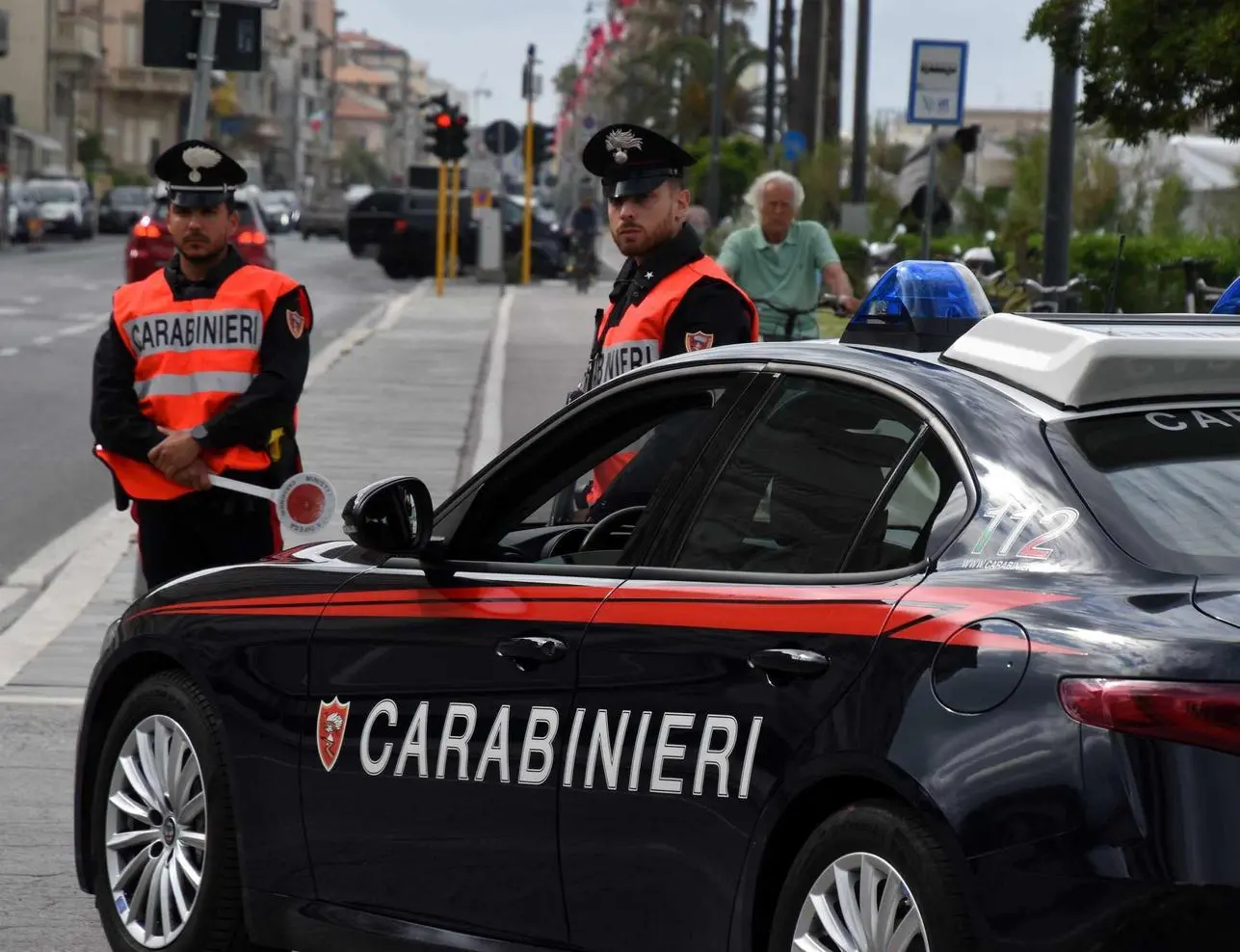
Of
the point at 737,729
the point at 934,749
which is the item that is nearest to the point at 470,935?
the point at 737,729

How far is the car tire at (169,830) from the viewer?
5.34 metres

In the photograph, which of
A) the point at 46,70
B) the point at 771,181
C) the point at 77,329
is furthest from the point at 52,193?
the point at 771,181

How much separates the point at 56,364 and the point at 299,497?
58.7 ft

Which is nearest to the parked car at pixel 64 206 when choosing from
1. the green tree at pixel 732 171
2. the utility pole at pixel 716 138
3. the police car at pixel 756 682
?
the green tree at pixel 732 171

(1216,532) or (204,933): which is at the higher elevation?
(1216,532)

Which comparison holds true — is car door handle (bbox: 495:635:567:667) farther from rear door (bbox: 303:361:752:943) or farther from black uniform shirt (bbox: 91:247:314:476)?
black uniform shirt (bbox: 91:247:314:476)

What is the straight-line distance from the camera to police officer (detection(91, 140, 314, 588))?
7.62 meters

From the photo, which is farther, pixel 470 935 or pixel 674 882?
pixel 470 935

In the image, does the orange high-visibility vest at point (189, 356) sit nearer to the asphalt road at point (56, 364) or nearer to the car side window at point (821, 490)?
the car side window at point (821, 490)

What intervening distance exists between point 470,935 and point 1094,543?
149 centimetres

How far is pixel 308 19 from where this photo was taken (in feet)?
637

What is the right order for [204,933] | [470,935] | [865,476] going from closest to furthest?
1. [865,476]
2. [470,935]
3. [204,933]

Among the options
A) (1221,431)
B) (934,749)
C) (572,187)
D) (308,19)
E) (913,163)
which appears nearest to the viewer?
(934,749)

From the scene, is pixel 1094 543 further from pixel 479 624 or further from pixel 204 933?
pixel 204 933
